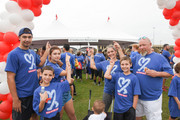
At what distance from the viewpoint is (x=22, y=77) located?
82.2 inches

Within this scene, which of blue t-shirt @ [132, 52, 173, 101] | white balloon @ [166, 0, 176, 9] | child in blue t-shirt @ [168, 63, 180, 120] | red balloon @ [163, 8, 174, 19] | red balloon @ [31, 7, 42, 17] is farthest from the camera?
red balloon @ [163, 8, 174, 19]

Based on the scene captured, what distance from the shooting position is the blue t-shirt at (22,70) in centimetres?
199

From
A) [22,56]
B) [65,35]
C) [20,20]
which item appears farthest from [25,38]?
[65,35]

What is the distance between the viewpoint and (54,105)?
6.72 feet

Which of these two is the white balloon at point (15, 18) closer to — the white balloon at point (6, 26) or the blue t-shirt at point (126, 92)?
the white balloon at point (6, 26)

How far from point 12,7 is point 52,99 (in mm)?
2135

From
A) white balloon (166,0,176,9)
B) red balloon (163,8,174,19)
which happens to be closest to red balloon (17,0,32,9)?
white balloon (166,0,176,9)

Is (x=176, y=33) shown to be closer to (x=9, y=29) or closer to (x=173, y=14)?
(x=173, y=14)

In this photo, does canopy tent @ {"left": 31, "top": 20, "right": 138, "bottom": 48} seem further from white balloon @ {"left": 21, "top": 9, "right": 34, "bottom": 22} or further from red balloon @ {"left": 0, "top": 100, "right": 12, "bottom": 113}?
red balloon @ {"left": 0, "top": 100, "right": 12, "bottom": 113}

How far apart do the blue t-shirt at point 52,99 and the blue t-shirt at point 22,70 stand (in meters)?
0.25

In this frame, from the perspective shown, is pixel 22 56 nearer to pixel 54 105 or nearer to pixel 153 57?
pixel 54 105

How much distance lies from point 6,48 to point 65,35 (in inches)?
413

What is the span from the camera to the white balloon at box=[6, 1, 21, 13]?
2713 mm

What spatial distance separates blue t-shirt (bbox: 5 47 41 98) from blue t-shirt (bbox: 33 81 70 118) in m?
0.25
